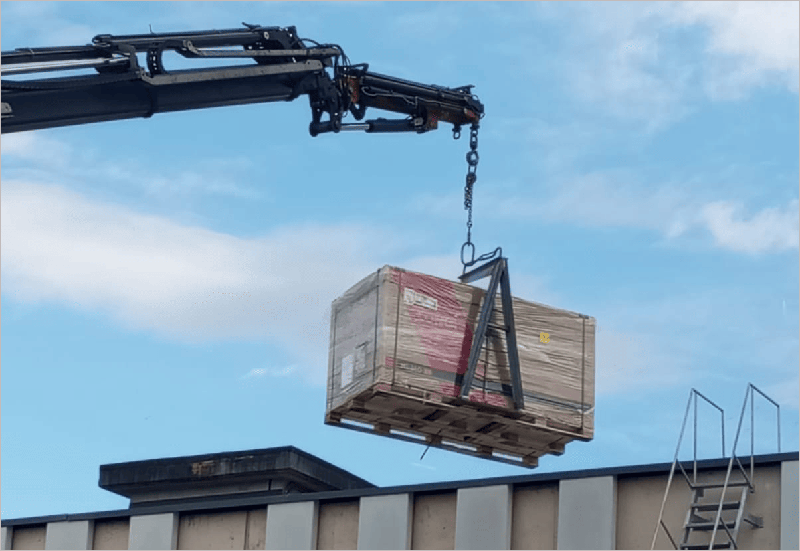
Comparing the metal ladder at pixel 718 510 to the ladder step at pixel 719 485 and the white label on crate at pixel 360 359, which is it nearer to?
the ladder step at pixel 719 485

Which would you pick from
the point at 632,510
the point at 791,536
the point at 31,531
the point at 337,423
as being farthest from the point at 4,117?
the point at 791,536

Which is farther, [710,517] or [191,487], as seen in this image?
[191,487]

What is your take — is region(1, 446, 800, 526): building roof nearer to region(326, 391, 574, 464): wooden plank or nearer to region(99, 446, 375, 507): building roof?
region(326, 391, 574, 464): wooden plank

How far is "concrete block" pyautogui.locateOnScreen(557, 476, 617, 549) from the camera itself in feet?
53.7

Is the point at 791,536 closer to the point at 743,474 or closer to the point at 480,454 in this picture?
the point at 743,474

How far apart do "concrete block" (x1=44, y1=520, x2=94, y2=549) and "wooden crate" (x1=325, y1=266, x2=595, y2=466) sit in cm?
450

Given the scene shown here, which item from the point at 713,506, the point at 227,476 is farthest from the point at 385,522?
the point at 227,476

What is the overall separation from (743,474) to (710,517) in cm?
63

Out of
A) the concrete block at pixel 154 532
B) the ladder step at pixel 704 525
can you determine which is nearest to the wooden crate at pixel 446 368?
the ladder step at pixel 704 525

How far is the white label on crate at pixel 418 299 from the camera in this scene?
16.5 m

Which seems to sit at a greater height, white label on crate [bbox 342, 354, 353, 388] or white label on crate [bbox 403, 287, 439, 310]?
white label on crate [bbox 403, 287, 439, 310]

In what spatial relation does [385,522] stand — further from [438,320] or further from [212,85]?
[212,85]

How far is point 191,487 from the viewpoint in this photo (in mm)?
25094

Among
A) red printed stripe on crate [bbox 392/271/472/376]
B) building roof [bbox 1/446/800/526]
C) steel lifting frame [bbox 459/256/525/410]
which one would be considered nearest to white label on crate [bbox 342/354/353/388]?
red printed stripe on crate [bbox 392/271/472/376]
